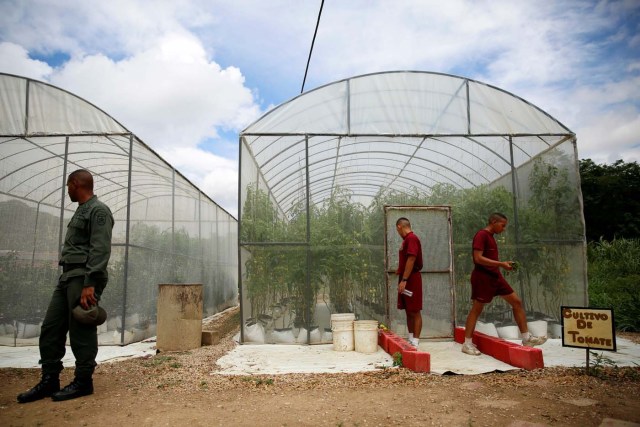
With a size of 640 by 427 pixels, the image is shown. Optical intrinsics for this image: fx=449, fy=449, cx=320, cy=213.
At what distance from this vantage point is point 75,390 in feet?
11.5

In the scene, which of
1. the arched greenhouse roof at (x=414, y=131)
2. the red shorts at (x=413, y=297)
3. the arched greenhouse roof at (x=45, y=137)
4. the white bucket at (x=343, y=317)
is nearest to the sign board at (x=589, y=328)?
the red shorts at (x=413, y=297)

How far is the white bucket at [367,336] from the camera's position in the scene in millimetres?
5367

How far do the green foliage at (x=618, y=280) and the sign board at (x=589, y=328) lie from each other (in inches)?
147

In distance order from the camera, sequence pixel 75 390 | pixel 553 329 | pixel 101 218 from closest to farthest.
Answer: pixel 75 390
pixel 101 218
pixel 553 329

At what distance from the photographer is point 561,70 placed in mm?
6492

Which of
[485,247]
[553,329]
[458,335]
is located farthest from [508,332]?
[485,247]

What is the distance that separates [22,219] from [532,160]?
755cm

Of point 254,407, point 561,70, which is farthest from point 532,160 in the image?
point 254,407

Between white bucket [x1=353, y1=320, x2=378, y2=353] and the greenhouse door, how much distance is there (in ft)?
2.32

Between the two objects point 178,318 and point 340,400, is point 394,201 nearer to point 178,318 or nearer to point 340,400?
point 178,318

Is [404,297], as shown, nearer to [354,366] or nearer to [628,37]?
[354,366]

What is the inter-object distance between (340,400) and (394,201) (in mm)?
3692

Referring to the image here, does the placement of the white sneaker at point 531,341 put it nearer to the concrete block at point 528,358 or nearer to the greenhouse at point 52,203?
the concrete block at point 528,358

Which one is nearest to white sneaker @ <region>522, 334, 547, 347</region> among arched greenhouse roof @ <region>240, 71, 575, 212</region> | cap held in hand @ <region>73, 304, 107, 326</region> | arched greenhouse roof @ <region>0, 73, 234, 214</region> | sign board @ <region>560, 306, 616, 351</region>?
sign board @ <region>560, 306, 616, 351</region>
